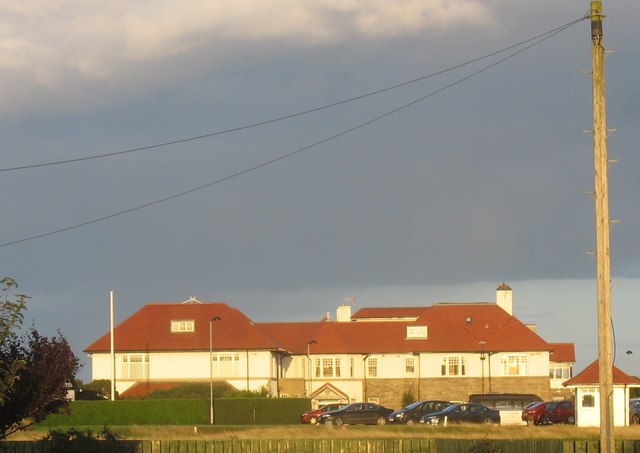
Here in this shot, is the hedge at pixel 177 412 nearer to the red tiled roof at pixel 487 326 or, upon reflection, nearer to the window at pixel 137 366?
the window at pixel 137 366

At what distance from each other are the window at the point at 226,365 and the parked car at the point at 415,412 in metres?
30.0

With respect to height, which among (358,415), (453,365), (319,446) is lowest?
(358,415)

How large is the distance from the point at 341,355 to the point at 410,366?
6.03 meters

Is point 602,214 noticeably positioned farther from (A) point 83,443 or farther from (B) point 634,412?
(B) point 634,412

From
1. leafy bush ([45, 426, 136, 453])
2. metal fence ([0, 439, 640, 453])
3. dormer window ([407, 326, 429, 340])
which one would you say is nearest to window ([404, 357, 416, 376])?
dormer window ([407, 326, 429, 340])

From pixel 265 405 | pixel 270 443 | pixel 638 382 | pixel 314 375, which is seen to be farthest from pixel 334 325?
pixel 270 443

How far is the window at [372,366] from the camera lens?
318ft

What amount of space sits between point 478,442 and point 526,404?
Result: 1659 inches

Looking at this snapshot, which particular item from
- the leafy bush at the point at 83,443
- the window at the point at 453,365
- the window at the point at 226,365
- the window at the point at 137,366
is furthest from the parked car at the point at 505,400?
the leafy bush at the point at 83,443

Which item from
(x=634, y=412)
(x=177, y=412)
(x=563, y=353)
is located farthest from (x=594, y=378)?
(x=563, y=353)

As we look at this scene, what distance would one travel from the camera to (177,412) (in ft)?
257

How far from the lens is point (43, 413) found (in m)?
29.3

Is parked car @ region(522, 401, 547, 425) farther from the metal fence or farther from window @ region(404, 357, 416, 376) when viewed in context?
window @ region(404, 357, 416, 376)

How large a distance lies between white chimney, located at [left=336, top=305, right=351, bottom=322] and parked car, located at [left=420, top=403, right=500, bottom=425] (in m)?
47.3
